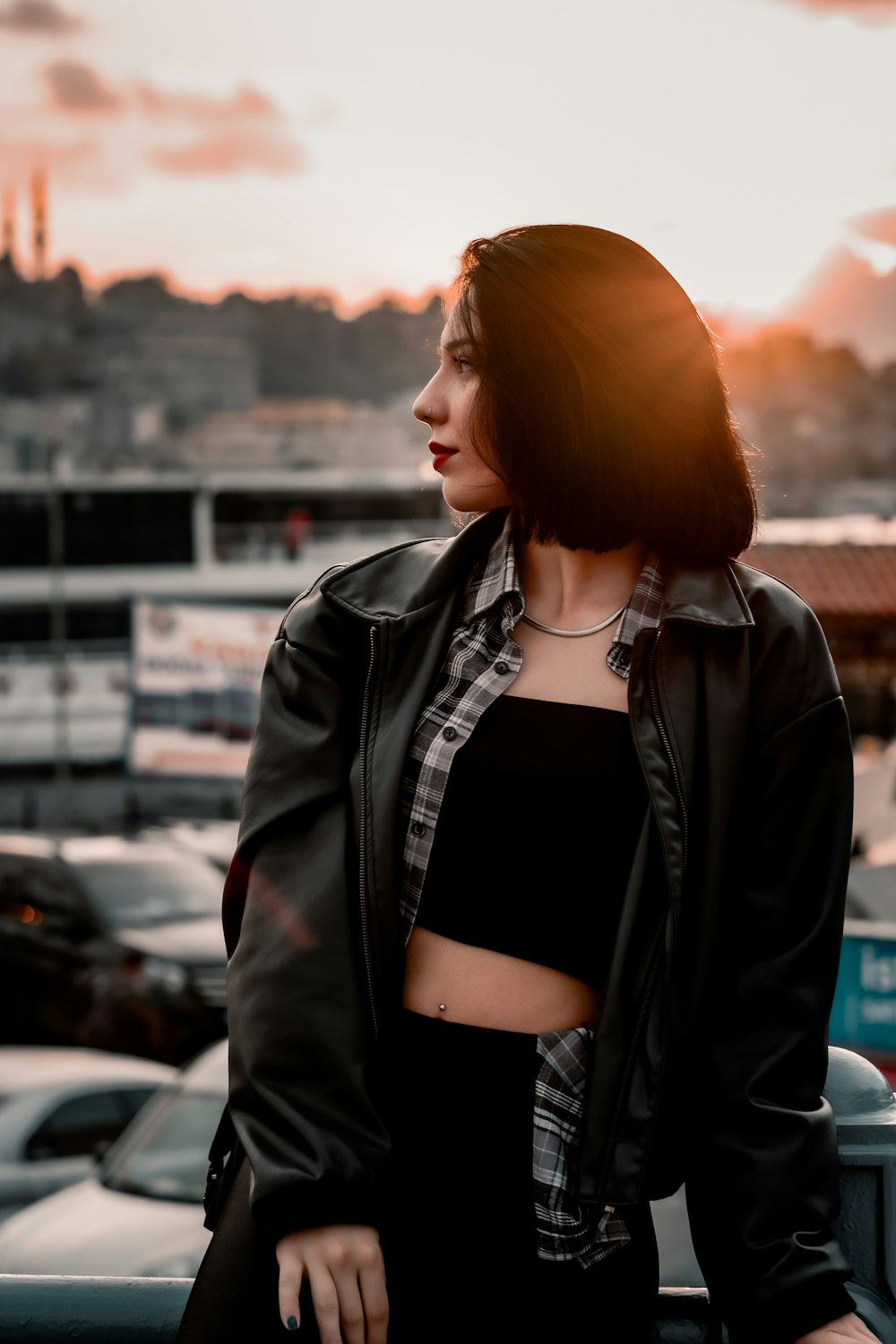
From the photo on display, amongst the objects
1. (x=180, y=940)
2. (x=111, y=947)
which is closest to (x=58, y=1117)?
(x=180, y=940)

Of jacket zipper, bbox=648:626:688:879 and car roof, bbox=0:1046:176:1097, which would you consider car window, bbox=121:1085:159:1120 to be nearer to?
car roof, bbox=0:1046:176:1097

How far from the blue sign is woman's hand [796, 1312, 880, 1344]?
642cm

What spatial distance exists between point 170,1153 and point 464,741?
5146 millimetres

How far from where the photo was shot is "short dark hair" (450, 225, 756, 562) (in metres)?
1.55

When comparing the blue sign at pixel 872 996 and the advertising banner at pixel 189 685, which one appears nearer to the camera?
the blue sign at pixel 872 996

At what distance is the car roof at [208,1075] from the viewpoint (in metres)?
6.31

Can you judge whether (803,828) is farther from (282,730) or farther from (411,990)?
(282,730)

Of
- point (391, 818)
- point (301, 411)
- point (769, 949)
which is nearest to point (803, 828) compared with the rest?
point (769, 949)

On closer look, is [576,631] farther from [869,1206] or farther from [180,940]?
[180,940]

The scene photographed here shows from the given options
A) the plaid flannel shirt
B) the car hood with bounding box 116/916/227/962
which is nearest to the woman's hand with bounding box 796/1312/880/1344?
the plaid flannel shirt

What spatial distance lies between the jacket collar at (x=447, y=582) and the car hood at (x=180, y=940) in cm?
851

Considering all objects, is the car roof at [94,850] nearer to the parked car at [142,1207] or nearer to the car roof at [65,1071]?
the car roof at [65,1071]

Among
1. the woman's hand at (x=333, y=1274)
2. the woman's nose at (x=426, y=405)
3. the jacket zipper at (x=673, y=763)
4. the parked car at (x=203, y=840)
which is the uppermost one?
the woman's nose at (x=426, y=405)

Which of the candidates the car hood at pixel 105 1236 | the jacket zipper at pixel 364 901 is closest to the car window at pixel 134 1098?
the car hood at pixel 105 1236
